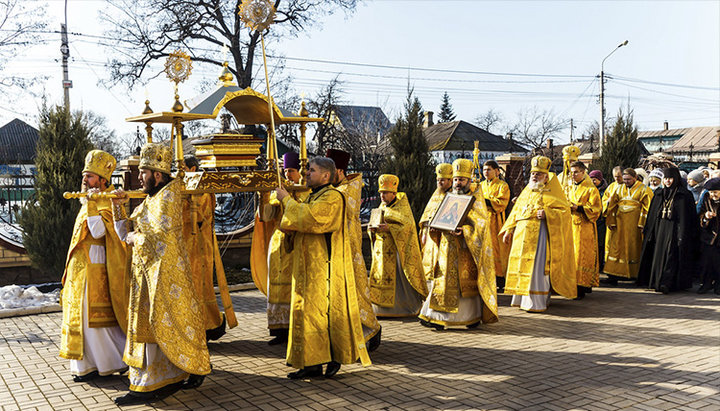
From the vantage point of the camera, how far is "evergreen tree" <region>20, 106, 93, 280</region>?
9883 mm

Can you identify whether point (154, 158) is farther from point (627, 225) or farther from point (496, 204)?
point (627, 225)

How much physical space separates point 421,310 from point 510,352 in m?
1.51

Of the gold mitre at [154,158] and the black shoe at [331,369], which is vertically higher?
the gold mitre at [154,158]

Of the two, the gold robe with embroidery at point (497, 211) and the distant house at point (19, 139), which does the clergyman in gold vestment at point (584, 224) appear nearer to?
the gold robe with embroidery at point (497, 211)

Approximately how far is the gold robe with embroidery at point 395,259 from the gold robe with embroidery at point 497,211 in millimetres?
2585

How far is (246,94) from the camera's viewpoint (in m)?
5.64

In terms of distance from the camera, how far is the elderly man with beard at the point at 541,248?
8.62 m

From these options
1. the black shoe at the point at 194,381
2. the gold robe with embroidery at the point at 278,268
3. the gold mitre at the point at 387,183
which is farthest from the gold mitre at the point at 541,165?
the black shoe at the point at 194,381

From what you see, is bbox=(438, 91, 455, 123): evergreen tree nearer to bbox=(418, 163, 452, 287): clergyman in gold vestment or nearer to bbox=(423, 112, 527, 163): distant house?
bbox=(423, 112, 527, 163): distant house

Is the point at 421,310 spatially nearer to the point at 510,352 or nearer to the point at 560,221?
the point at 510,352

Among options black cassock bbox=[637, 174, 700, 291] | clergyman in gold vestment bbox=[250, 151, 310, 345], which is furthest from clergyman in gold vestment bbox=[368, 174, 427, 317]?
black cassock bbox=[637, 174, 700, 291]

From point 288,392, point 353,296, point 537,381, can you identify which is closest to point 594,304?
point 537,381

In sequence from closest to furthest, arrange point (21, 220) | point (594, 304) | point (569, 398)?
point (569, 398) → point (594, 304) → point (21, 220)

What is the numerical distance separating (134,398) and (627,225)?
364 inches
